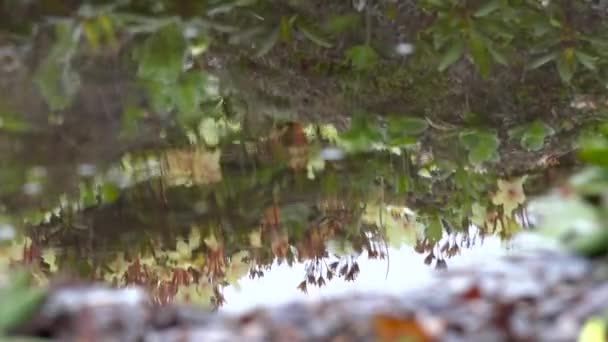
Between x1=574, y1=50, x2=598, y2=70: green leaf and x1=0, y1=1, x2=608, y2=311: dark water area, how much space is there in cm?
3

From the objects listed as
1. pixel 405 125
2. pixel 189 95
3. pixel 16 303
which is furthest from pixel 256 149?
pixel 16 303

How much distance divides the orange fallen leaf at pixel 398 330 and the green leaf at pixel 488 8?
835 millimetres

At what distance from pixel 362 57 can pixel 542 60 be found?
29 cm

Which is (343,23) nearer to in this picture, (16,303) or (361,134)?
(361,134)

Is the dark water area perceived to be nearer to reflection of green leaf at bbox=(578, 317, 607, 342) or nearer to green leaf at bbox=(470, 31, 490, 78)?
green leaf at bbox=(470, 31, 490, 78)

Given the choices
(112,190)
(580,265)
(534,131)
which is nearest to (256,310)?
(580,265)

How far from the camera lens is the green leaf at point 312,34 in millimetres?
1323

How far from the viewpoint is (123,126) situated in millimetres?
1063

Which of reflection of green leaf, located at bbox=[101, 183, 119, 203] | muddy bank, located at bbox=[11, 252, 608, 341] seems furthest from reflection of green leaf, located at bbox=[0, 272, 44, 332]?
reflection of green leaf, located at bbox=[101, 183, 119, 203]

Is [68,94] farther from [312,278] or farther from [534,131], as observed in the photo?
[534,131]

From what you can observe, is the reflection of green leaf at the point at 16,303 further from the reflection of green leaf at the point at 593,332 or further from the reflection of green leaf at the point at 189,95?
the reflection of green leaf at the point at 189,95

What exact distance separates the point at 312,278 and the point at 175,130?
13.4 inches

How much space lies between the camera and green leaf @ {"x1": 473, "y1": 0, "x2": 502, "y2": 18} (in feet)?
4.22

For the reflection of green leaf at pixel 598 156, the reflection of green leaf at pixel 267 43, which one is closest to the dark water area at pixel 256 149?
the reflection of green leaf at pixel 267 43
